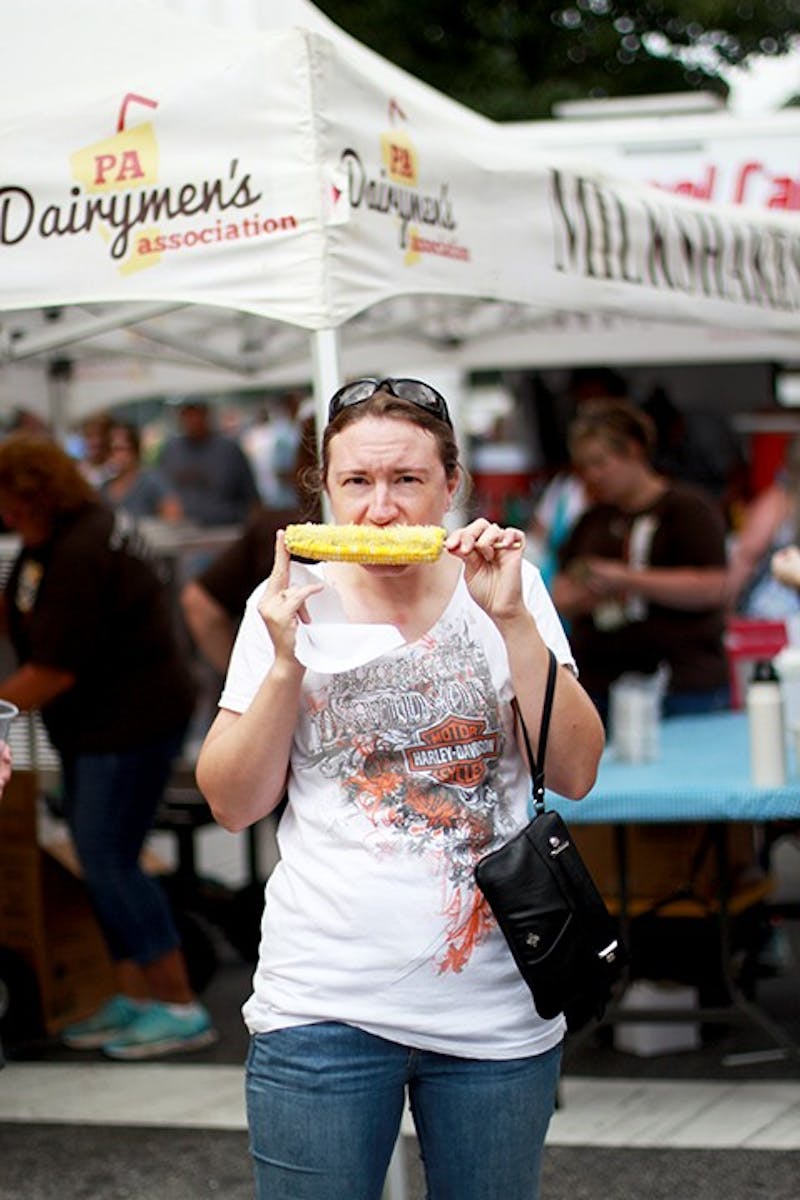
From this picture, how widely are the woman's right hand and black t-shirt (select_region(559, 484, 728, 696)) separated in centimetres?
388

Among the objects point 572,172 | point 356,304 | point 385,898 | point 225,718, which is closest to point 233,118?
point 356,304

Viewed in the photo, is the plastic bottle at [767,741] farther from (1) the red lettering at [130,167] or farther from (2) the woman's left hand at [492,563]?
(2) the woman's left hand at [492,563]

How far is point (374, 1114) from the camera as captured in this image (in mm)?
2684

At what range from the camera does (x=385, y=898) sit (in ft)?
8.79

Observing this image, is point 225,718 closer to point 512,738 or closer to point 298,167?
point 512,738

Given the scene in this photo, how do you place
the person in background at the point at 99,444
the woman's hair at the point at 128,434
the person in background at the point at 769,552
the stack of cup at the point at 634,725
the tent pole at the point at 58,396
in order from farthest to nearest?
the woman's hair at the point at 128,434 < the person in background at the point at 99,444 < the tent pole at the point at 58,396 < the person in background at the point at 769,552 < the stack of cup at the point at 634,725

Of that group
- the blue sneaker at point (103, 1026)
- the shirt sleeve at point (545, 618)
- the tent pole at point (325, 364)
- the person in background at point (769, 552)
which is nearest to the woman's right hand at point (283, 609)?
the shirt sleeve at point (545, 618)

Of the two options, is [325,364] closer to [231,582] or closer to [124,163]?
[124,163]

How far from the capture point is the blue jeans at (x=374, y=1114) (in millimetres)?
2658

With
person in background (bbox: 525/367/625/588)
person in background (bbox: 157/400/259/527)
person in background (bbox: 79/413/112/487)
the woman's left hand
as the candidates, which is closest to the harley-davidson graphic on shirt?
the woman's left hand

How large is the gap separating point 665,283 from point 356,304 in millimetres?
1739

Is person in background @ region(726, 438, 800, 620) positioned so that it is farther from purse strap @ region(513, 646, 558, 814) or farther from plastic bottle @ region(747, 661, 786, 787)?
purse strap @ region(513, 646, 558, 814)

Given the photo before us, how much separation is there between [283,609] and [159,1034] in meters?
3.51

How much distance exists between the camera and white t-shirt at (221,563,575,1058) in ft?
8.79
